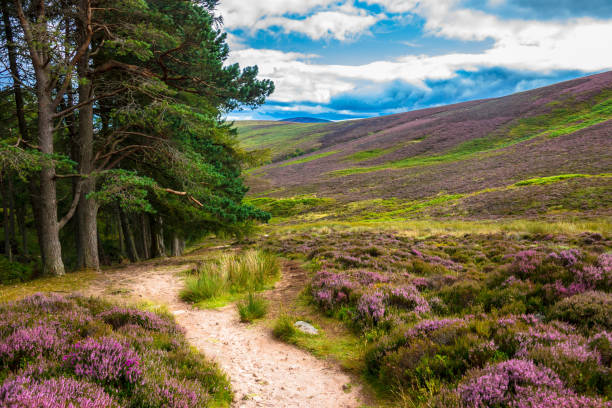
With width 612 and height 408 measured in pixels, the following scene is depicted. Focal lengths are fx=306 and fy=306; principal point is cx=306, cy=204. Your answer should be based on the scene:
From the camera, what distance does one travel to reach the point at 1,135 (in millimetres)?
13406

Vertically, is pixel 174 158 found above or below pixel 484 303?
above

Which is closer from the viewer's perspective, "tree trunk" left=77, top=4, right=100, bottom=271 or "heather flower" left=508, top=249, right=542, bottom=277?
"heather flower" left=508, top=249, right=542, bottom=277

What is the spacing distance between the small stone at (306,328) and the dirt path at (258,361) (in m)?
0.49

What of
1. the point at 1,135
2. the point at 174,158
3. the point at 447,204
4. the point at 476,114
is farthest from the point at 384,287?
the point at 476,114

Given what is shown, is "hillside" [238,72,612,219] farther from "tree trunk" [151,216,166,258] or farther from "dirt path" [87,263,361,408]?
"dirt path" [87,263,361,408]

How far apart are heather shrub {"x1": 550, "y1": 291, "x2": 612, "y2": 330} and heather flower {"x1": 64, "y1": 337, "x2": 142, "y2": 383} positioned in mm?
5539

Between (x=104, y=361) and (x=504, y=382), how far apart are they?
412 centimetres

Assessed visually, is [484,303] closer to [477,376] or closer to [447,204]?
[477,376]

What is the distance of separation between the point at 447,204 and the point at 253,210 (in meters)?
30.2

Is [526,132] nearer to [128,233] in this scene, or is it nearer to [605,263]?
[605,263]

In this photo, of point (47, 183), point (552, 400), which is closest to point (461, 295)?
point (552, 400)

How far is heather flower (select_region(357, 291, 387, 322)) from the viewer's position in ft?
19.1

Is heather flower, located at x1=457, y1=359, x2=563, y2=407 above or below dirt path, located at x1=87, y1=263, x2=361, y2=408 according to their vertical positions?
above

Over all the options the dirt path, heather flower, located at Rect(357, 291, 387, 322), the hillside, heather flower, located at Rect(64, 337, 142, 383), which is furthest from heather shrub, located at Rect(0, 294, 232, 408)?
the hillside
